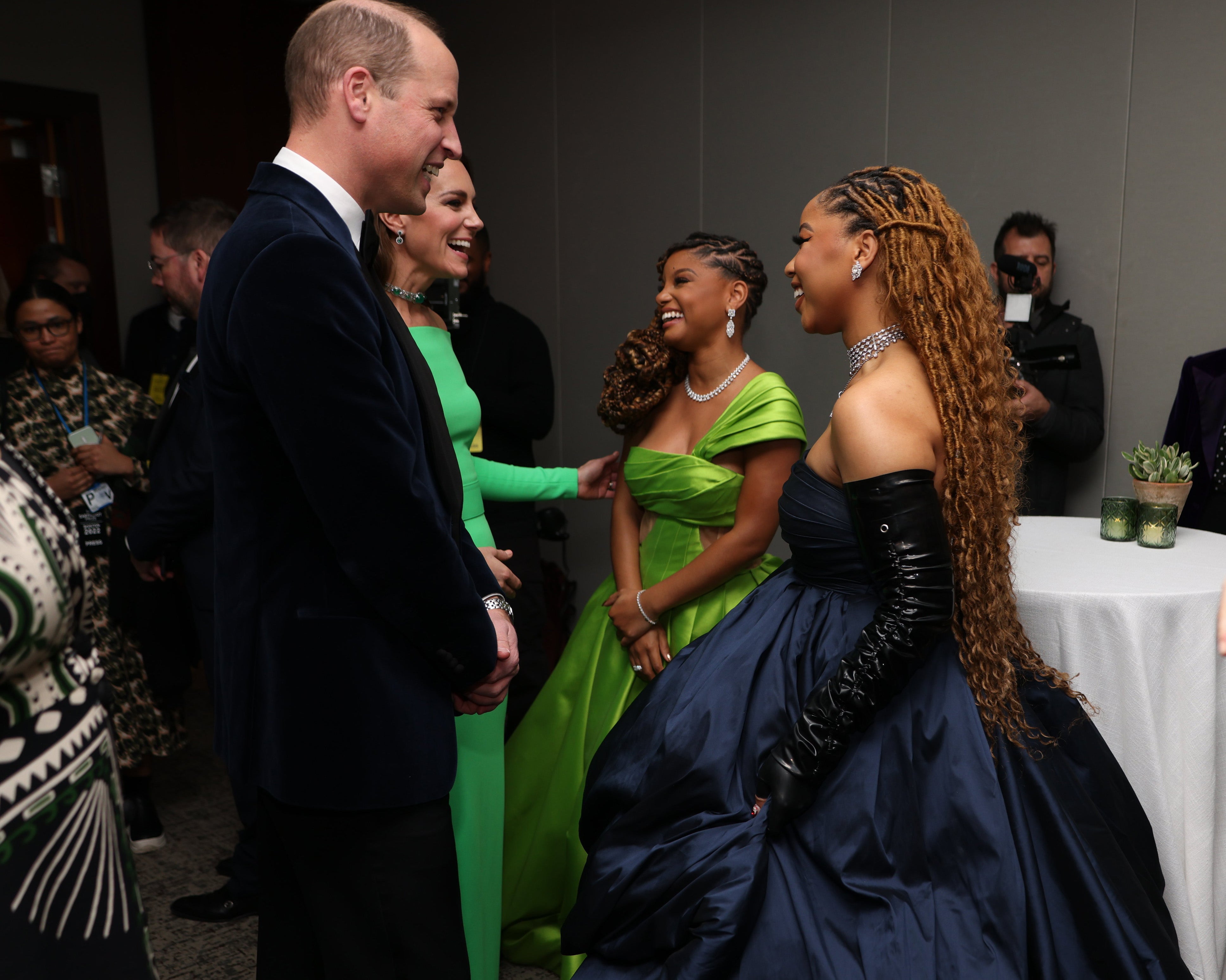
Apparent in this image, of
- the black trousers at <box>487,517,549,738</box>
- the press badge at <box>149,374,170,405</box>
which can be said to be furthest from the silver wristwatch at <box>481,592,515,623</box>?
the press badge at <box>149,374,170,405</box>

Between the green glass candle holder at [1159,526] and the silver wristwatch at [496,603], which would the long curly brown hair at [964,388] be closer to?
the silver wristwatch at [496,603]

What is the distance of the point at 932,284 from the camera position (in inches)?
58.1

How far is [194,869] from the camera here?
2596mm

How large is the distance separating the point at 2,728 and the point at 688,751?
109 cm

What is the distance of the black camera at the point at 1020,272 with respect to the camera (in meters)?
2.68

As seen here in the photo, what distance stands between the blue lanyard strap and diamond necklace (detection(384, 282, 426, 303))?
4.88 ft

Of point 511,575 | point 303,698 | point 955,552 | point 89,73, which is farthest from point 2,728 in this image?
point 89,73

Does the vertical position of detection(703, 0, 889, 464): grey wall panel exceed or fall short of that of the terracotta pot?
it exceeds it

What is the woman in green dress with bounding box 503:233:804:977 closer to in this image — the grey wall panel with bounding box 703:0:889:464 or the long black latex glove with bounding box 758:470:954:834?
the long black latex glove with bounding box 758:470:954:834

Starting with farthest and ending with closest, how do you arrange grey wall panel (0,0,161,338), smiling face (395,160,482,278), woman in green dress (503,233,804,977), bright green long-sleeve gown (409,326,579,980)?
grey wall panel (0,0,161,338)
woman in green dress (503,233,804,977)
smiling face (395,160,482,278)
bright green long-sleeve gown (409,326,579,980)

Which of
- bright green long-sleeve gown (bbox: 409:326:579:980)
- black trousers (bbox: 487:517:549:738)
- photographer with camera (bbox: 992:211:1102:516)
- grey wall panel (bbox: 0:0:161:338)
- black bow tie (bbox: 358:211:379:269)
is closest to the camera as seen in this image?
black bow tie (bbox: 358:211:379:269)

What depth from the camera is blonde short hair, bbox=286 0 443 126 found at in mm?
1110

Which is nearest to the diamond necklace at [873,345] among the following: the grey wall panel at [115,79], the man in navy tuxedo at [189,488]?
the man in navy tuxedo at [189,488]

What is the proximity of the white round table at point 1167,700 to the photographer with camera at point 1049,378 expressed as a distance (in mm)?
1133
